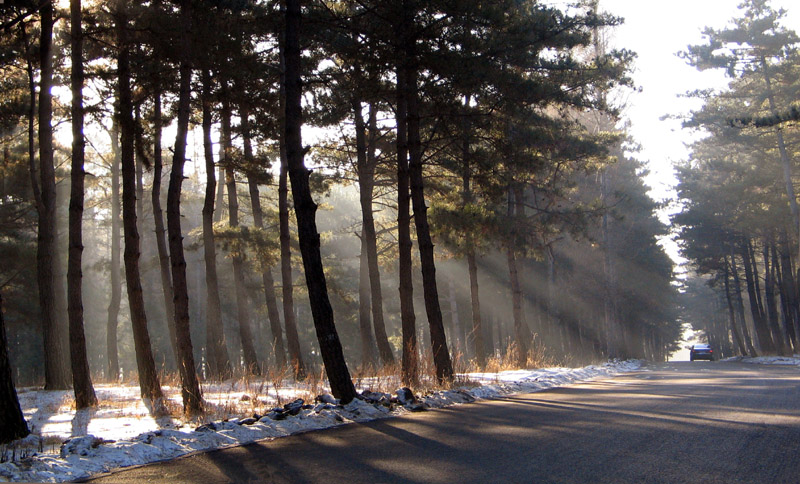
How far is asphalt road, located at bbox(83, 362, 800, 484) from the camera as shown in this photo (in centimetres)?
506

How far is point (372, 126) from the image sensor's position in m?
21.6

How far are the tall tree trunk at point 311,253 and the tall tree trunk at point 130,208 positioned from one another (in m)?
4.11

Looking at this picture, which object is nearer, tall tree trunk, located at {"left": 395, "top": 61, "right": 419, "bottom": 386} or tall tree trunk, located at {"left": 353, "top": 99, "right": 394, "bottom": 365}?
tall tree trunk, located at {"left": 395, "top": 61, "right": 419, "bottom": 386}

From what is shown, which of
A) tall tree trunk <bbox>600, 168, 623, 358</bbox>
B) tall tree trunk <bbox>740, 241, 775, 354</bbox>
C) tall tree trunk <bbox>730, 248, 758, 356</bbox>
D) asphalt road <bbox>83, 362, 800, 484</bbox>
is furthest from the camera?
tall tree trunk <bbox>730, 248, 758, 356</bbox>

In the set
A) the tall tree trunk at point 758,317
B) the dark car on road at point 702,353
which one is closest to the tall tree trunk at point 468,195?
the tall tree trunk at point 758,317

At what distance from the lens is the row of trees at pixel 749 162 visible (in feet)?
108

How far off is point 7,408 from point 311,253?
4.43 meters

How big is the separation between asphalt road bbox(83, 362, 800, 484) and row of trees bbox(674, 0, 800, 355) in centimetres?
2125

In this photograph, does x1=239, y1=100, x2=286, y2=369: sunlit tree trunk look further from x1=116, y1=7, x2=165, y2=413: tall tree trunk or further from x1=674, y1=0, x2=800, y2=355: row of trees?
x1=674, y1=0, x2=800, y2=355: row of trees

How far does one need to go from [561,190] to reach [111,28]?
1702 centimetres

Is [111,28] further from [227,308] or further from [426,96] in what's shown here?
[227,308]

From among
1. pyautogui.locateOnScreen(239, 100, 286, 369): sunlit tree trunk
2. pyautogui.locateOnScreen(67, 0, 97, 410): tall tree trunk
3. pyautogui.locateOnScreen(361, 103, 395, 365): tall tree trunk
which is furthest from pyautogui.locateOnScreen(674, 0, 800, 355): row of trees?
pyautogui.locateOnScreen(67, 0, 97, 410): tall tree trunk

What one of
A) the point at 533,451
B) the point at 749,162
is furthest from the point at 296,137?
the point at 749,162

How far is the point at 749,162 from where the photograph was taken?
40.8 metres
